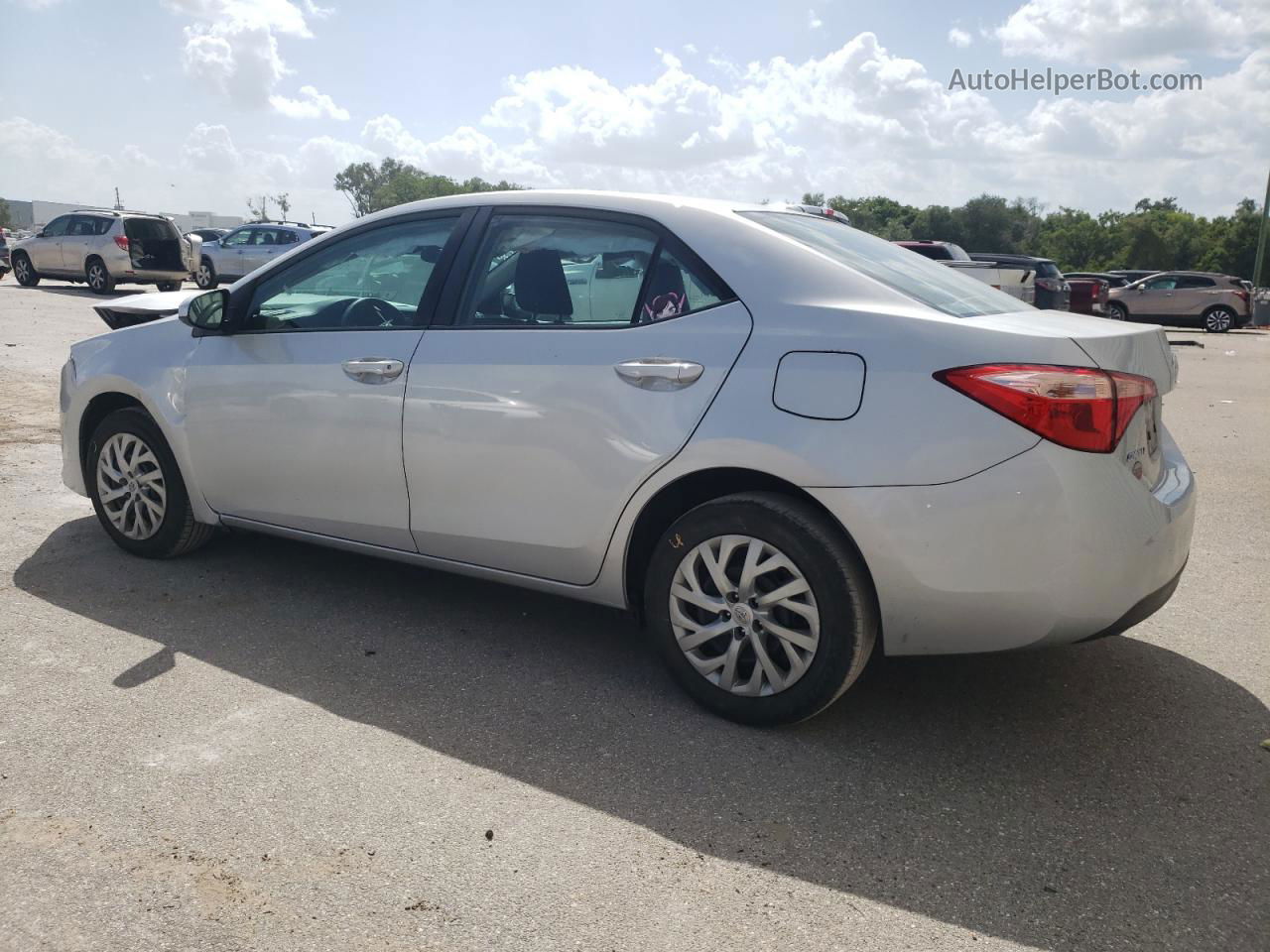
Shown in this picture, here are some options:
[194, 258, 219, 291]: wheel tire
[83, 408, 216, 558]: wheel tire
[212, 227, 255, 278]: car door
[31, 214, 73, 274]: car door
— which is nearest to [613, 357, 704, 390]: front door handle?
[83, 408, 216, 558]: wheel tire

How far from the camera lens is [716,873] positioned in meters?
2.78

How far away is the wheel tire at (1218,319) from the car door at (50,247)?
91.2ft

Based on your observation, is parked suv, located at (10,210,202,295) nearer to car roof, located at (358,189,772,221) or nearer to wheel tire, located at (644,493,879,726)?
car roof, located at (358,189,772,221)

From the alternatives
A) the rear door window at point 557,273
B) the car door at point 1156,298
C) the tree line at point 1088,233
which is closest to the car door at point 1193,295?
the car door at point 1156,298

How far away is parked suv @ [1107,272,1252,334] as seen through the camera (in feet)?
95.5

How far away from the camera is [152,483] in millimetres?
5008

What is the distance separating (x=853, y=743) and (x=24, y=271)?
27.8 m

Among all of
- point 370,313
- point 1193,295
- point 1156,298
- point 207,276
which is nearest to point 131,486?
point 370,313

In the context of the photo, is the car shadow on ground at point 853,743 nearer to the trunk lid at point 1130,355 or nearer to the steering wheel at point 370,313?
the trunk lid at point 1130,355

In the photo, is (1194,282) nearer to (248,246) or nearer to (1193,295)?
(1193,295)

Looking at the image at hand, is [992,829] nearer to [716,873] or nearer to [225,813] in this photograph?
[716,873]

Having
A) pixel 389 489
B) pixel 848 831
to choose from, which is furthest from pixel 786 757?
pixel 389 489

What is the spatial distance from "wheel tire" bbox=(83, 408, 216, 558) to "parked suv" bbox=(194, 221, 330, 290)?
74.9 feet

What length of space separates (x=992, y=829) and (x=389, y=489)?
2393 millimetres
